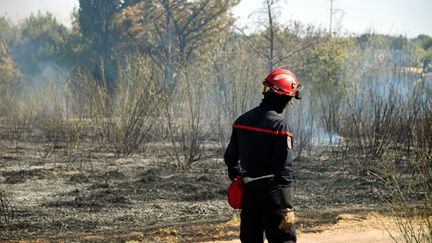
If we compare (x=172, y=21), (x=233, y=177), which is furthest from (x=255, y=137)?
(x=172, y=21)

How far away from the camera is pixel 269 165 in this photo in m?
5.75

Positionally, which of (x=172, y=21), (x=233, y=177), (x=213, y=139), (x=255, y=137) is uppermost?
(x=172, y=21)

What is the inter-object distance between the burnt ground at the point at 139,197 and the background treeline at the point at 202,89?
70 cm

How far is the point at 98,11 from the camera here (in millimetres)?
41188

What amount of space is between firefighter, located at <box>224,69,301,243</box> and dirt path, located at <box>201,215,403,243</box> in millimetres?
2791

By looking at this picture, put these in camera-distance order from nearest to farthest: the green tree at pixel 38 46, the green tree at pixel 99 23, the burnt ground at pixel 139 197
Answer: the burnt ground at pixel 139 197 < the green tree at pixel 99 23 < the green tree at pixel 38 46

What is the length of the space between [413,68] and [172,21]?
23957 millimetres

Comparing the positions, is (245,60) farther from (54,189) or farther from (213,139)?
(54,189)

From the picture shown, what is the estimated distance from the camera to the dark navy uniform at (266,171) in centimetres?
565

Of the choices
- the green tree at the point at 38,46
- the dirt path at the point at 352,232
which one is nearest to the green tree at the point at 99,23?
the green tree at the point at 38,46

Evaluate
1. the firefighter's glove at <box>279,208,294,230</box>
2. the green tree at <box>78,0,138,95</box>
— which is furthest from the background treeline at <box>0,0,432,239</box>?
the firefighter's glove at <box>279,208,294,230</box>

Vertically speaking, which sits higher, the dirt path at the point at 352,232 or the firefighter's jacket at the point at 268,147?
the firefighter's jacket at the point at 268,147

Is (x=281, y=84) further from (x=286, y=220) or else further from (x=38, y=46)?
(x=38, y=46)

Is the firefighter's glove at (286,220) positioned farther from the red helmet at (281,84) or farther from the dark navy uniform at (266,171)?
the red helmet at (281,84)
